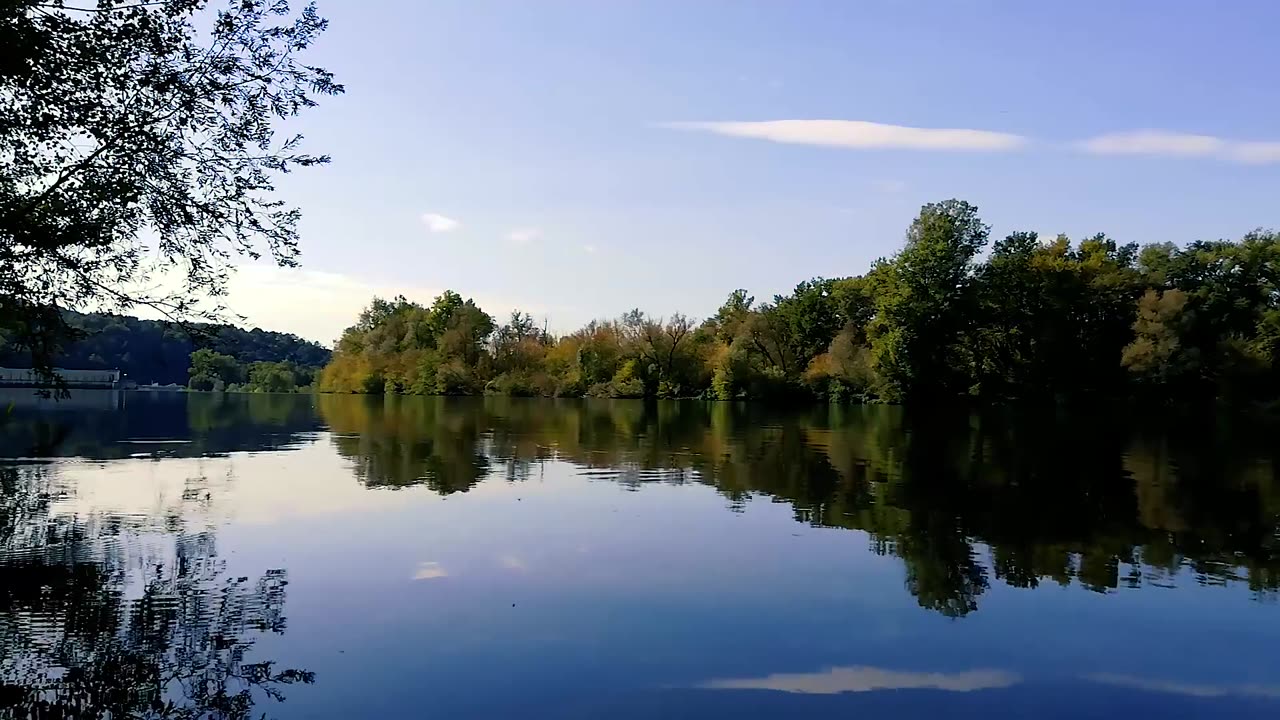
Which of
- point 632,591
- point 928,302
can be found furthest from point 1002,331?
point 632,591

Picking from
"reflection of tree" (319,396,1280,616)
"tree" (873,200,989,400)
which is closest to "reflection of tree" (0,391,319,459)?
"reflection of tree" (319,396,1280,616)

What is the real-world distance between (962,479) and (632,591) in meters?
15.5

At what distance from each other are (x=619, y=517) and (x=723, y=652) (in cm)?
875

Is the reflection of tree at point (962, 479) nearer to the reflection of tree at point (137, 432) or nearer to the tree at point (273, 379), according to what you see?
the reflection of tree at point (137, 432)

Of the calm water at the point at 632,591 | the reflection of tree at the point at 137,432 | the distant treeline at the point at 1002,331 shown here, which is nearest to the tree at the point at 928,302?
the distant treeline at the point at 1002,331

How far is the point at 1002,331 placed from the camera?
86.8 meters

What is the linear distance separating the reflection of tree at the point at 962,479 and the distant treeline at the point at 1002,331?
99.2 feet

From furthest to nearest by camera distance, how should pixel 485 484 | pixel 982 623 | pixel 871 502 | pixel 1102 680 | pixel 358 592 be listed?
pixel 485 484, pixel 871 502, pixel 358 592, pixel 982 623, pixel 1102 680

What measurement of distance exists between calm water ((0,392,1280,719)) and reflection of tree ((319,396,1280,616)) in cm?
14

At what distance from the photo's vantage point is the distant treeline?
78.6 metres

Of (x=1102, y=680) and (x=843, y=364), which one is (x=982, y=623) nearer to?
(x=1102, y=680)

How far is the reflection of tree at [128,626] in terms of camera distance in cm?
811

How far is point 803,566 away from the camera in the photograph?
561 inches

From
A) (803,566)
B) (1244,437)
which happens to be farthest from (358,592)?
(1244,437)
